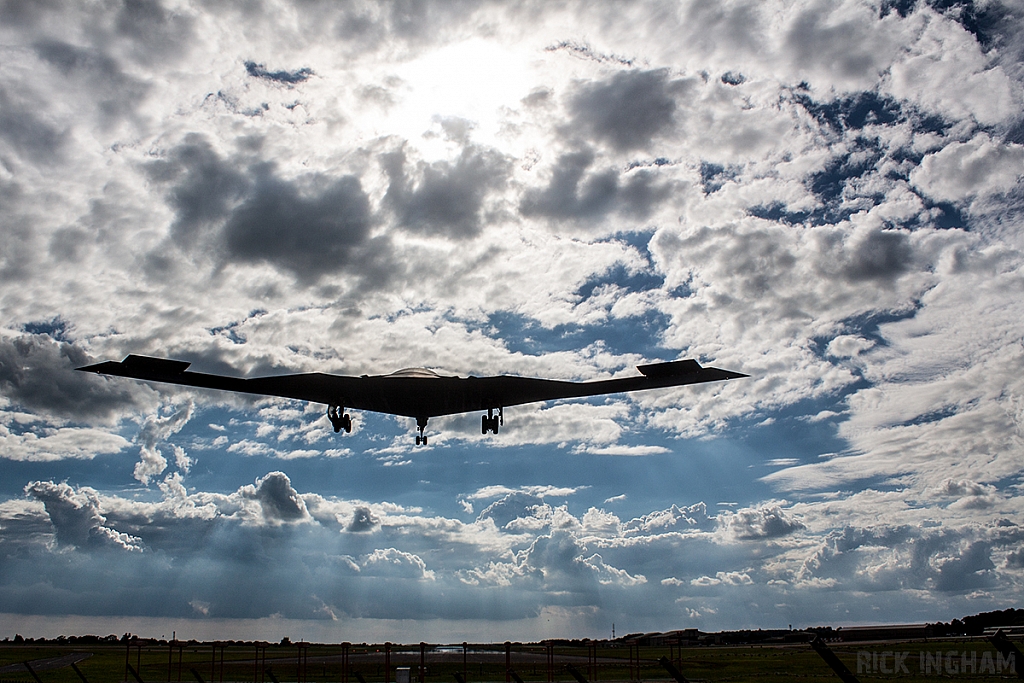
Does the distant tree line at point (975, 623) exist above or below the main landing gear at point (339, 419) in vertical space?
below

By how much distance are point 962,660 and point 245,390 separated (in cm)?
6583

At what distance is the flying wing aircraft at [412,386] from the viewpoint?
100 ft

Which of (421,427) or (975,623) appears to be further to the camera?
(975,623)

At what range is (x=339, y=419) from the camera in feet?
115

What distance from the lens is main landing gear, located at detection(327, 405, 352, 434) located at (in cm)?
3484

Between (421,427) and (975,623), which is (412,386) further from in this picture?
(975,623)

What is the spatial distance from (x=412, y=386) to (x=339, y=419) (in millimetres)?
4842

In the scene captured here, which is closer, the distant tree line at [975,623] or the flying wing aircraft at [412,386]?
the flying wing aircraft at [412,386]

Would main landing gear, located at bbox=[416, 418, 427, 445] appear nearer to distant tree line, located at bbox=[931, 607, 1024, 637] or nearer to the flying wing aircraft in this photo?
the flying wing aircraft

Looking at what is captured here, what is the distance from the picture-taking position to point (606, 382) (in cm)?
3288

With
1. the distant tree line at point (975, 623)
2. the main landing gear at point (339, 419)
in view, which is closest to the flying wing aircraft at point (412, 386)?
the main landing gear at point (339, 419)

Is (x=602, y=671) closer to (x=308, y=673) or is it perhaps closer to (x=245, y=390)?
(x=308, y=673)

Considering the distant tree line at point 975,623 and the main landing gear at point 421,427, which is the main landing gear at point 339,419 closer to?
the main landing gear at point 421,427

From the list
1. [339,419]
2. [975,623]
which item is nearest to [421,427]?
[339,419]
